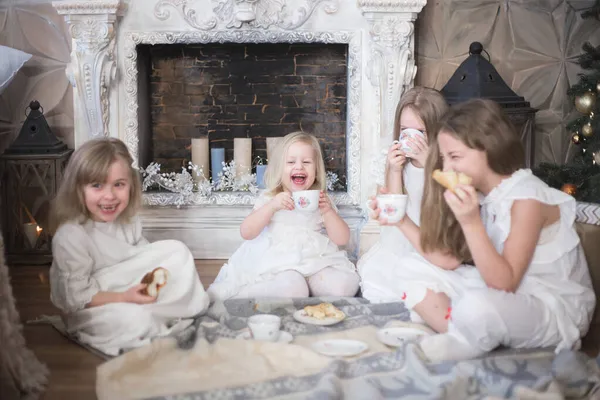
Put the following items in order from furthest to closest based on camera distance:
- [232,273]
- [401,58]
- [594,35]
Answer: [594,35] < [401,58] < [232,273]

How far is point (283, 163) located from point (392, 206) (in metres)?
0.79

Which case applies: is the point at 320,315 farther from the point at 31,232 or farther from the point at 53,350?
the point at 31,232

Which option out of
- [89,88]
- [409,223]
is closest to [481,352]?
[409,223]

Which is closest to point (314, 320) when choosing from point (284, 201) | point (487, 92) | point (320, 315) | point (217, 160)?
point (320, 315)

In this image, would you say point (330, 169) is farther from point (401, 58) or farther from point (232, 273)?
point (232, 273)

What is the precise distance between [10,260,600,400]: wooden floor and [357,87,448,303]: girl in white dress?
27.0 inches

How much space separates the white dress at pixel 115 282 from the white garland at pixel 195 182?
3.78ft

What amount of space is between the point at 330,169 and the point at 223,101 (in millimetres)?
666

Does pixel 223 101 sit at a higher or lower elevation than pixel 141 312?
higher

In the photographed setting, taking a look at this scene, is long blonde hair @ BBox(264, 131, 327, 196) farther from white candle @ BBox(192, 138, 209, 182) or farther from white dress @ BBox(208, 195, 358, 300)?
white candle @ BBox(192, 138, 209, 182)

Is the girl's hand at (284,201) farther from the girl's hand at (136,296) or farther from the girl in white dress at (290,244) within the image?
the girl's hand at (136,296)

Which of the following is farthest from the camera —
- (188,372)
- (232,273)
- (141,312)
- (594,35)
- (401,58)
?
(594,35)

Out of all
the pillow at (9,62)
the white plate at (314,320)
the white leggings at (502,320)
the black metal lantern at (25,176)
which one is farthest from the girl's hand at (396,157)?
the pillow at (9,62)

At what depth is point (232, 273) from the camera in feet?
8.91
